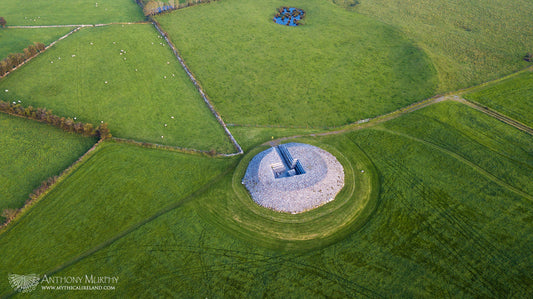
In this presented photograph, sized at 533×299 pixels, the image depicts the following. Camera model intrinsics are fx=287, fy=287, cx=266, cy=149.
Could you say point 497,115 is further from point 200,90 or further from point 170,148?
point 170,148

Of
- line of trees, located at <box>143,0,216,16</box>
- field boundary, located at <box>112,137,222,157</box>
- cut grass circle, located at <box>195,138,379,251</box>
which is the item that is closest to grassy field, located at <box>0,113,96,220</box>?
field boundary, located at <box>112,137,222,157</box>

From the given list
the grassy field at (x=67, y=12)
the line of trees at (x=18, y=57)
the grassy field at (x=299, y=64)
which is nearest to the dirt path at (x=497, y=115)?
the grassy field at (x=299, y=64)

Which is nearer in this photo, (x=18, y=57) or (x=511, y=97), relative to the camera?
(x=511, y=97)

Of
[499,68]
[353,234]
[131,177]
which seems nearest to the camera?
Answer: [353,234]

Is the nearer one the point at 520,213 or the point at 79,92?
the point at 520,213

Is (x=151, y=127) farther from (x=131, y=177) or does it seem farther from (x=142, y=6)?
(x=142, y=6)

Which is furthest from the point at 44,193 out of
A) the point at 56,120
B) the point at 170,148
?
the point at 170,148

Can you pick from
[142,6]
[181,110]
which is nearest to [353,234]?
[181,110]
